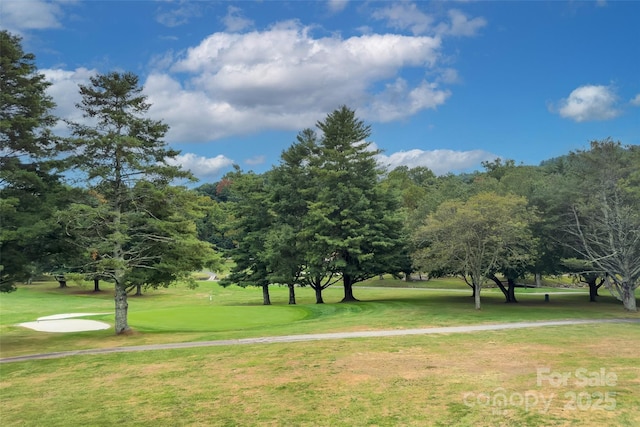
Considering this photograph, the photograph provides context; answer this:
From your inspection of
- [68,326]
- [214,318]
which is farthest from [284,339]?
[68,326]

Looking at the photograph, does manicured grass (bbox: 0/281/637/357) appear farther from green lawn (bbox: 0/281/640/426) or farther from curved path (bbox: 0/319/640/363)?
curved path (bbox: 0/319/640/363)

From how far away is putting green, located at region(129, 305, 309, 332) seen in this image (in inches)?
974

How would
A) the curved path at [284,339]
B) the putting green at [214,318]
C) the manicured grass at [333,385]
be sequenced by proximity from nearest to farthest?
the manicured grass at [333,385]
the curved path at [284,339]
the putting green at [214,318]

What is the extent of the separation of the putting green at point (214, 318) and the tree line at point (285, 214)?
2665 millimetres

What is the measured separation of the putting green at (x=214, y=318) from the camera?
2475cm

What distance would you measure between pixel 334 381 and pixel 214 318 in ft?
56.7

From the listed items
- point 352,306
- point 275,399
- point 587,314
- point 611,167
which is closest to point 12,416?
point 275,399

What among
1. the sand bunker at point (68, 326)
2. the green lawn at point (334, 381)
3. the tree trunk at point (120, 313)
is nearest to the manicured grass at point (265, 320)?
the green lawn at point (334, 381)

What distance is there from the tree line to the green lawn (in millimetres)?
4360

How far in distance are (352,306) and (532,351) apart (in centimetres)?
1760

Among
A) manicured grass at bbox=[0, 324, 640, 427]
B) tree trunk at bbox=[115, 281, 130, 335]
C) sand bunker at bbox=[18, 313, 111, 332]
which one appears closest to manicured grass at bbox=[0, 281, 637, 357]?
tree trunk at bbox=[115, 281, 130, 335]

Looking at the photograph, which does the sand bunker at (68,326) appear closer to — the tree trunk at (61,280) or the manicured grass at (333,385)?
the tree trunk at (61,280)

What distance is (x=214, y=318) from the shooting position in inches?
1081

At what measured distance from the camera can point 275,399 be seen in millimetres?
10367
